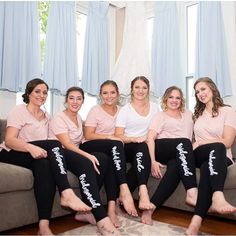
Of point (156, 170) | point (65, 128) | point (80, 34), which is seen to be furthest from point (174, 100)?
point (80, 34)

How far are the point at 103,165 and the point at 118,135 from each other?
435 mm

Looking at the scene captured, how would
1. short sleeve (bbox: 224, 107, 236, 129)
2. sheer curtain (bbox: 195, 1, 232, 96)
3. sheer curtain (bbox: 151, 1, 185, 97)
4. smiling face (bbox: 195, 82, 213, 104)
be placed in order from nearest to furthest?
short sleeve (bbox: 224, 107, 236, 129) < smiling face (bbox: 195, 82, 213, 104) < sheer curtain (bbox: 195, 1, 232, 96) < sheer curtain (bbox: 151, 1, 185, 97)

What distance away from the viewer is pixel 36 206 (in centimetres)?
187

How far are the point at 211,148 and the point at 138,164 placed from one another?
1.68ft

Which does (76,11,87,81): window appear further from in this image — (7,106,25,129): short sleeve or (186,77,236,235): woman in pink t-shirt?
(186,77,236,235): woman in pink t-shirt

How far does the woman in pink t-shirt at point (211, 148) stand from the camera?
1.74 m

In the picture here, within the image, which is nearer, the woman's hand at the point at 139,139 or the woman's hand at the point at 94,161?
the woman's hand at the point at 94,161

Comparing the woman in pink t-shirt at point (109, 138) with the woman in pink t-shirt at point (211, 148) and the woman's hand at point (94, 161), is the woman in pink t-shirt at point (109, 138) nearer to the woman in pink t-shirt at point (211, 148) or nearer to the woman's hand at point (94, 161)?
the woman's hand at point (94, 161)

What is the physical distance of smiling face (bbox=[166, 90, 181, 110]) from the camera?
2.41m

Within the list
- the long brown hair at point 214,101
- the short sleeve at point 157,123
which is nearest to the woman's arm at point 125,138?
the short sleeve at point 157,123

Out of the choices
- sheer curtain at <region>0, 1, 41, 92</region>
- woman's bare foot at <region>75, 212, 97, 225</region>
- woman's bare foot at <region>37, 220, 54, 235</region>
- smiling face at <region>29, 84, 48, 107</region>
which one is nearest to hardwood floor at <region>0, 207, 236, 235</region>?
woman's bare foot at <region>75, 212, 97, 225</region>

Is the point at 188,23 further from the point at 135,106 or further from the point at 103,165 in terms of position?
the point at 103,165

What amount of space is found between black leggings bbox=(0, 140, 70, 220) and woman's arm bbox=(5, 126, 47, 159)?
3 centimetres

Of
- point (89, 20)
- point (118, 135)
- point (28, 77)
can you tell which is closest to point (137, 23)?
point (89, 20)
